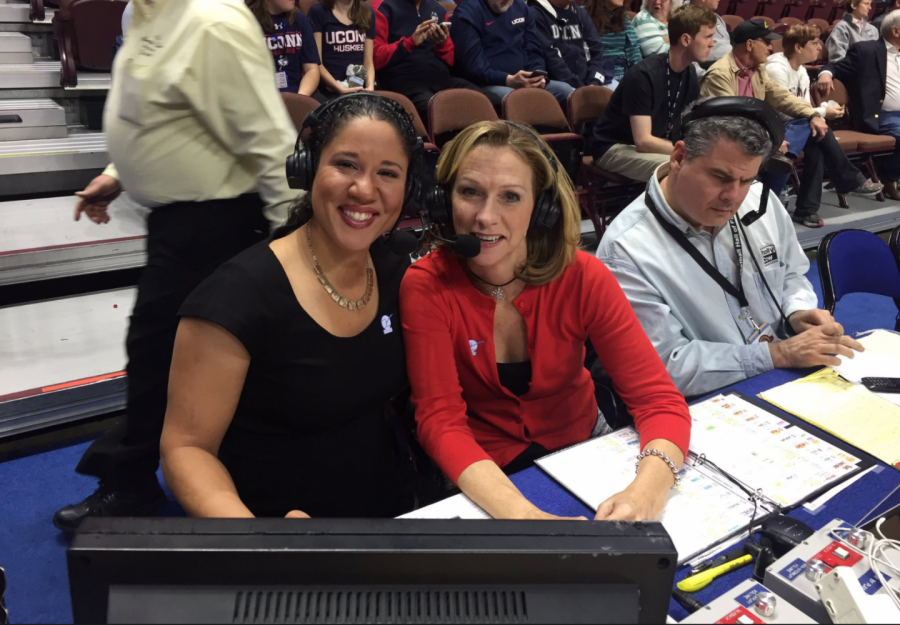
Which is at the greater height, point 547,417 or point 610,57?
point 610,57

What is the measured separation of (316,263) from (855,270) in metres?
2.09

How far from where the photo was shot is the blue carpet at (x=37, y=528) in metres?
1.73

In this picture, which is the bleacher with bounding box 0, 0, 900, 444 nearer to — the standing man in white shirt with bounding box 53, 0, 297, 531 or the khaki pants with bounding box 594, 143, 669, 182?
the khaki pants with bounding box 594, 143, 669, 182

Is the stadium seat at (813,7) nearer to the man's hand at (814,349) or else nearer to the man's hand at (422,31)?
the man's hand at (422,31)

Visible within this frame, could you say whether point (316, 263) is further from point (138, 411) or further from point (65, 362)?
point (65, 362)

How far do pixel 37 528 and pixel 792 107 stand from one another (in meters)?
5.35

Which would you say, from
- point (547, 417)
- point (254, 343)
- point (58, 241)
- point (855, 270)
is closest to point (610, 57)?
point (855, 270)

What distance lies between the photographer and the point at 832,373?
165 centimetres

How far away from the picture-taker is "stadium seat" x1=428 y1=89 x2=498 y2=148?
3.99 metres

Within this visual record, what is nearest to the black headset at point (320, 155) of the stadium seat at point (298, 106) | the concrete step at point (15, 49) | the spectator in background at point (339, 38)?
the stadium seat at point (298, 106)

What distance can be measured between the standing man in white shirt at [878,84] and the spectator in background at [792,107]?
3.33 feet

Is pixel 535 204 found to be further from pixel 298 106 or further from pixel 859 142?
pixel 859 142

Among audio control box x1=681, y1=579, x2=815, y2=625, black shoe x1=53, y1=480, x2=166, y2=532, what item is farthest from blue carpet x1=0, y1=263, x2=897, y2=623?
audio control box x1=681, y1=579, x2=815, y2=625

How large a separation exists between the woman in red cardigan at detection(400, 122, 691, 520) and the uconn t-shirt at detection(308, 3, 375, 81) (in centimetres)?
324
